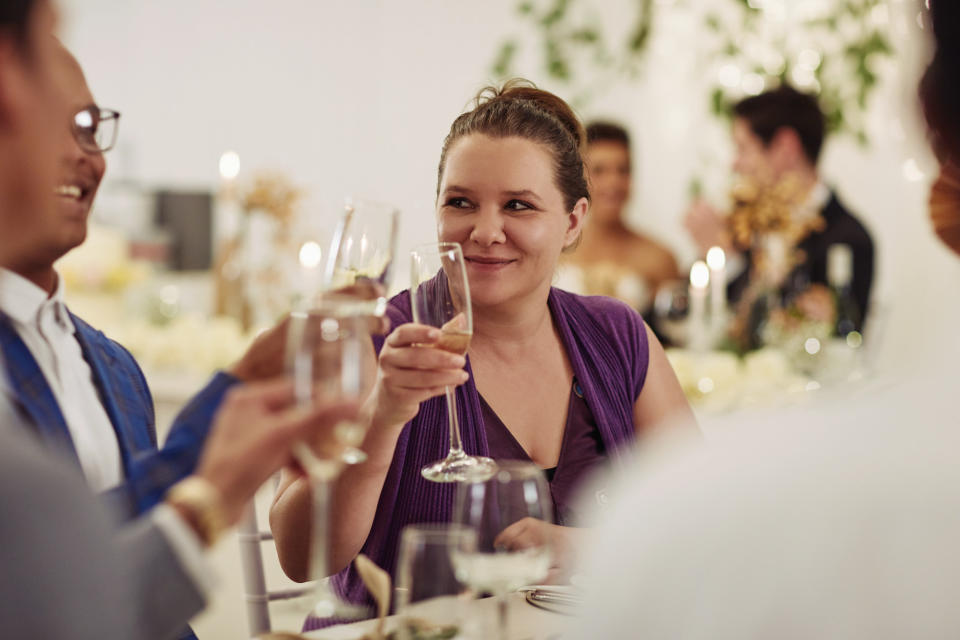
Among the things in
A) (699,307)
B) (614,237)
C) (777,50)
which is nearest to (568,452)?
(699,307)

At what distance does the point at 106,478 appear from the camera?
1.26m

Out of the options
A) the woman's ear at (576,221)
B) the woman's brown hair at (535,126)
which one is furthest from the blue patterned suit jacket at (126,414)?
the woman's ear at (576,221)

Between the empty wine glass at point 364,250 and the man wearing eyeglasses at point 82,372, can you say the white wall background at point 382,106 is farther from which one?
the man wearing eyeglasses at point 82,372

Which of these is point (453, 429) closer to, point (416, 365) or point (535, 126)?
point (416, 365)

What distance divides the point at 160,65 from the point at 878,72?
5.89m

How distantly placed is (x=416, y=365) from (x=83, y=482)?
785mm

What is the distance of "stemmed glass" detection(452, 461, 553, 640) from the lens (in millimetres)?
1064

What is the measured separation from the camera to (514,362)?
2.08 meters

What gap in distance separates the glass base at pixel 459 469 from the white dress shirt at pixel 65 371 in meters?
0.49

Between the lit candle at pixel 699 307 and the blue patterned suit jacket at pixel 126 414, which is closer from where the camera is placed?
the blue patterned suit jacket at pixel 126 414

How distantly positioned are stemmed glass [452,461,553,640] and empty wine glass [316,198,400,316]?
1.06 feet

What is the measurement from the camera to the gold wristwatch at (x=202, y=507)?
831 millimetres

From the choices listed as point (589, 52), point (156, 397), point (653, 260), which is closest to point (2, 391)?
point (156, 397)

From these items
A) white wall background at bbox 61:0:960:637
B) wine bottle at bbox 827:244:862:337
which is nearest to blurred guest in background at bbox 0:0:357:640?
wine bottle at bbox 827:244:862:337
